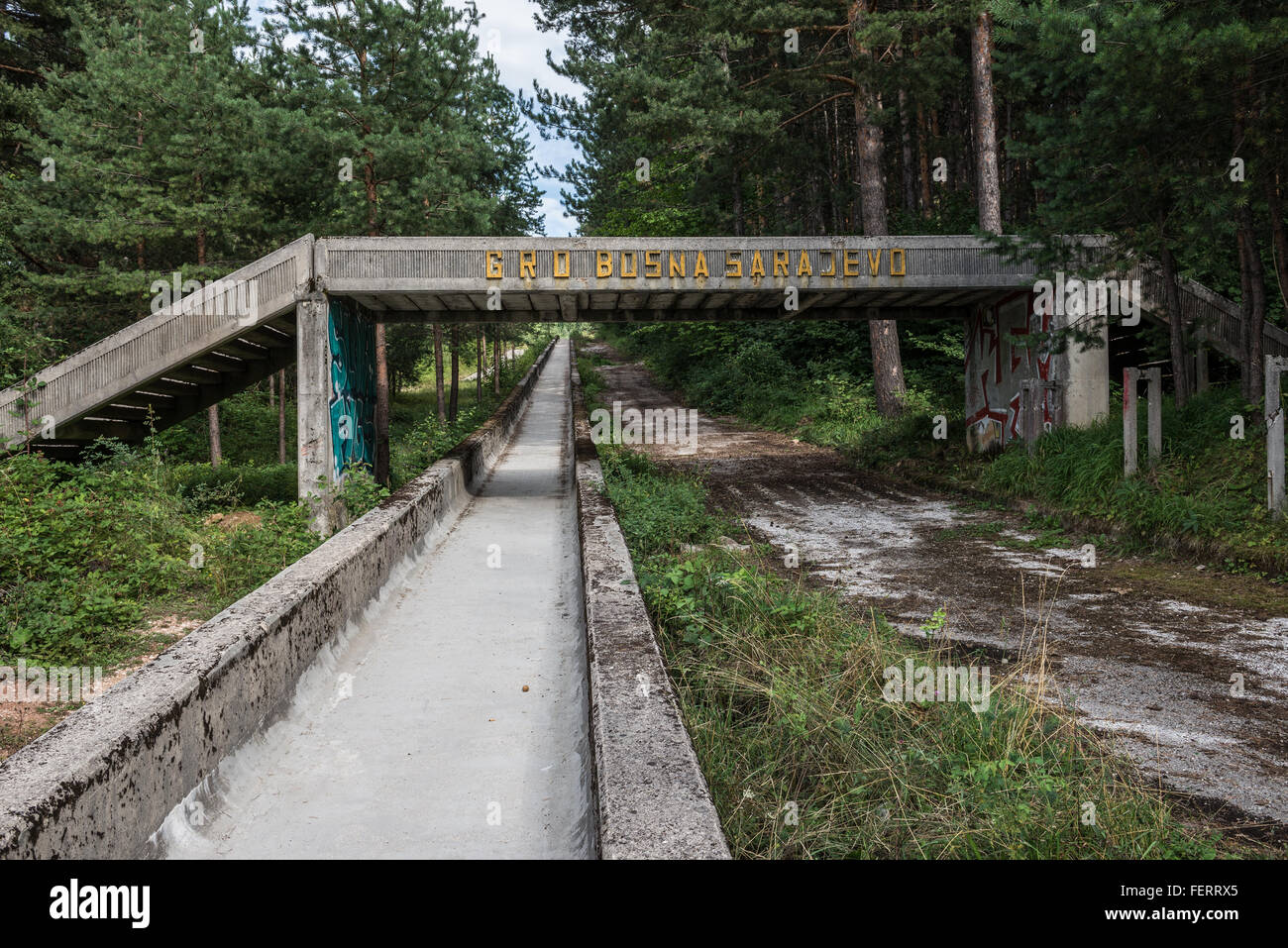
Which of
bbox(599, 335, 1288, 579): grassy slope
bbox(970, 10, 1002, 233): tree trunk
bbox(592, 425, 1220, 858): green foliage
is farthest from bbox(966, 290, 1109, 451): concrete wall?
bbox(592, 425, 1220, 858): green foliage

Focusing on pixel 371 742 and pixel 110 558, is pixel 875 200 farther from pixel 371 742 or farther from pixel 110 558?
pixel 371 742

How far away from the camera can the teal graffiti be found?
13844 mm

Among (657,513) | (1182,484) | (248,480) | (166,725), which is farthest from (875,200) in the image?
(166,725)

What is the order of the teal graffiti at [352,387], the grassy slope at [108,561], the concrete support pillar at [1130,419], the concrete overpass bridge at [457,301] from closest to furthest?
1. the grassy slope at [108,561]
2. the concrete support pillar at [1130,419]
3. the concrete overpass bridge at [457,301]
4. the teal graffiti at [352,387]

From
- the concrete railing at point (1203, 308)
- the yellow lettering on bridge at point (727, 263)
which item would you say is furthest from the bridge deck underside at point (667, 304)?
the concrete railing at point (1203, 308)

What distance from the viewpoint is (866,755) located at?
14.3 ft

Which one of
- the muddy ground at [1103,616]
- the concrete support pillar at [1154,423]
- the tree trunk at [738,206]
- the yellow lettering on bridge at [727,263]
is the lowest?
the muddy ground at [1103,616]

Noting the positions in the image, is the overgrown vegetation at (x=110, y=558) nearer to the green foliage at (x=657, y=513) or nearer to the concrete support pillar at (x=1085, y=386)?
the green foliage at (x=657, y=513)

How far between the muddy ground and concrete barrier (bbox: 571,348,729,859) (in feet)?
8.34

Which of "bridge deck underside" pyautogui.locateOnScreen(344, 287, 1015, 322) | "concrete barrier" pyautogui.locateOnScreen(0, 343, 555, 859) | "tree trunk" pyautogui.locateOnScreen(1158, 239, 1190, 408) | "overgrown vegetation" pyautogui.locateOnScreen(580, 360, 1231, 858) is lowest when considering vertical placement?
"overgrown vegetation" pyautogui.locateOnScreen(580, 360, 1231, 858)

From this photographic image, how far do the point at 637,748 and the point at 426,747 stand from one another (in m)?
1.52

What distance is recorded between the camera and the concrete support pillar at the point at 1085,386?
556 inches

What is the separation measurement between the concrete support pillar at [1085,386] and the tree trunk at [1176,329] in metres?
1.22

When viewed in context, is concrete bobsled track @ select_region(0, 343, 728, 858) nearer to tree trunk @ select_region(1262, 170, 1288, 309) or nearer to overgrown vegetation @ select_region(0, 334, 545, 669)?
overgrown vegetation @ select_region(0, 334, 545, 669)
